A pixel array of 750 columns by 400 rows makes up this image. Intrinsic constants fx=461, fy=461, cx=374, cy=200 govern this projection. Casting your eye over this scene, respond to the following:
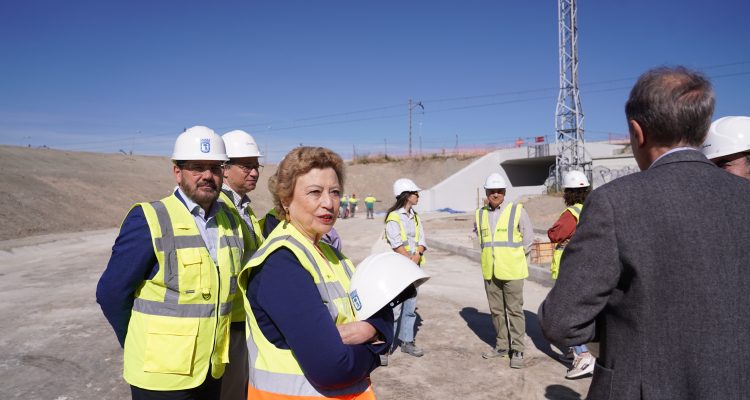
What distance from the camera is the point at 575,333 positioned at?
1.62 m

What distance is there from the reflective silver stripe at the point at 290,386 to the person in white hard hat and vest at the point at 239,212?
133 centimetres

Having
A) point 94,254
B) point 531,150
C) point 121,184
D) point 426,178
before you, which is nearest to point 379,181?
point 426,178

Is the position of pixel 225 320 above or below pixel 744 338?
below

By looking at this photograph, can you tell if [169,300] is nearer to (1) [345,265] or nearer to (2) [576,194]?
(1) [345,265]

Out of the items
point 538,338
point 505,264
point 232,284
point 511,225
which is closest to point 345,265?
point 232,284

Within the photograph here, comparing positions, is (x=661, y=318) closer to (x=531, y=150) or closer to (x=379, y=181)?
(x=531, y=150)

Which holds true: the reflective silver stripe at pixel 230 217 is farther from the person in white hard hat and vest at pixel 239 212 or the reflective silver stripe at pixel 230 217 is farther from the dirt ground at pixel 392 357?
the dirt ground at pixel 392 357

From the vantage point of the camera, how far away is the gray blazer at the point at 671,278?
4.84ft

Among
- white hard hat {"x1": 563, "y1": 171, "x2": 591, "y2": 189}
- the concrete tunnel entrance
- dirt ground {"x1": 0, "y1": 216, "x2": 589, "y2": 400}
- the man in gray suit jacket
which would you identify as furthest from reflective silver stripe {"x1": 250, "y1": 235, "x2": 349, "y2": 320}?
the concrete tunnel entrance

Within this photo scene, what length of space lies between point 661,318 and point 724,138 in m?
1.95

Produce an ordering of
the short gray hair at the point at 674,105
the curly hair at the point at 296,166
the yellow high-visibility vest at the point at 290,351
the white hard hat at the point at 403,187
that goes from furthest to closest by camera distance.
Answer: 1. the white hard hat at the point at 403,187
2. the curly hair at the point at 296,166
3. the yellow high-visibility vest at the point at 290,351
4. the short gray hair at the point at 674,105

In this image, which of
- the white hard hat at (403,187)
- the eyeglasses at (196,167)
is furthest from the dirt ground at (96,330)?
the eyeglasses at (196,167)

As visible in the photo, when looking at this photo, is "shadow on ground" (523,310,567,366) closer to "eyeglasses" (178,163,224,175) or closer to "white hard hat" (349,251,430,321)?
"white hard hat" (349,251,430,321)

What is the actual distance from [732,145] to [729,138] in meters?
0.05
